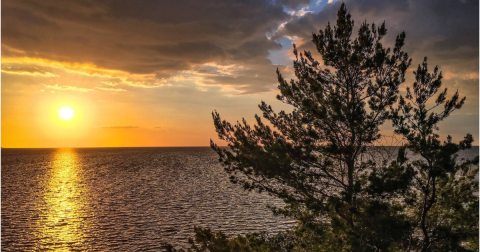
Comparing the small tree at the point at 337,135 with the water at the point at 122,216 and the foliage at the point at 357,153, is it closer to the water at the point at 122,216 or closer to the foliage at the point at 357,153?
the foliage at the point at 357,153

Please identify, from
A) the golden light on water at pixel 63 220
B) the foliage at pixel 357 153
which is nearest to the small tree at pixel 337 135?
the foliage at pixel 357 153

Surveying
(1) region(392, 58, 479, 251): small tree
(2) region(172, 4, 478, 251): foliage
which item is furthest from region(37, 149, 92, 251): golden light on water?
(1) region(392, 58, 479, 251): small tree

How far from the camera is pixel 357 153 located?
16031 mm

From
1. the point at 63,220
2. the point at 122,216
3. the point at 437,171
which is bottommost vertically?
the point at 63,220

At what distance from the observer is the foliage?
14492 millimetres

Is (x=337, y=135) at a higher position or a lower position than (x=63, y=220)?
higher

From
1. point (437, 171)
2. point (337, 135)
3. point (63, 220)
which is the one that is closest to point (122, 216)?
→ point (63, 220)

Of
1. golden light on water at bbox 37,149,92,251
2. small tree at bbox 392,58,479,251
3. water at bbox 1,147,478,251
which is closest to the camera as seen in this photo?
small tree at bbox 392,58,479,251

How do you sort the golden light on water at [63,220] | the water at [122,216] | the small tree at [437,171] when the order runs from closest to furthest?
the small tree at [437,171] < the golden light on water at [63,220] < the water at [122,216]

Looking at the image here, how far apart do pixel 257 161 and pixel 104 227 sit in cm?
2850

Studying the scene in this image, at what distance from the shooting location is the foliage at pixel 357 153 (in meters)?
14.5

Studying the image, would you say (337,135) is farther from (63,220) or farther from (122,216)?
(63,220)

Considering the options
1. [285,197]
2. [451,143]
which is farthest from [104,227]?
[451,143]

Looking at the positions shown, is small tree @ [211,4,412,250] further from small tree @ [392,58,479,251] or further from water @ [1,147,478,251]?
water @ [1,147,478,251]
